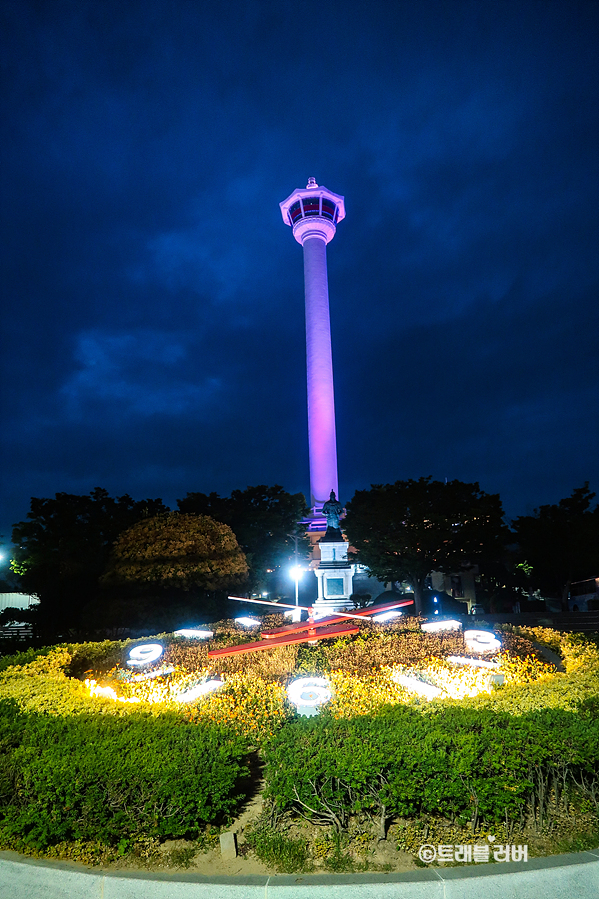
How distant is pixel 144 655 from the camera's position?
1476 cm

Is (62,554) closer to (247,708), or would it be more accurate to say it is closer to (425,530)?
(425,530)

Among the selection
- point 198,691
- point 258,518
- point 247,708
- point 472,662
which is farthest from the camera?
point 258,518

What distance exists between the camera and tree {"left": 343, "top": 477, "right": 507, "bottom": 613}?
1603 inches

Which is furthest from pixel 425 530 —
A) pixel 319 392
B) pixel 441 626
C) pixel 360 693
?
pixel 319 392

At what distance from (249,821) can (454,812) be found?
7.71ft

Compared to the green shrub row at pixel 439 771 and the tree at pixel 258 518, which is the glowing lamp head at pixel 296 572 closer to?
the tree at pixel 258 518

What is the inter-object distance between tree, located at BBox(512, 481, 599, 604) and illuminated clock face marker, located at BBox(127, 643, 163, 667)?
41.1m

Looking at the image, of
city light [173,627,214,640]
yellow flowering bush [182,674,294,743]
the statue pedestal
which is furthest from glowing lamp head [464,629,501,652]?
the statue pedestal


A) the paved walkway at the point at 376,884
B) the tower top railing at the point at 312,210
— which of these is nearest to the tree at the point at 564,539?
the paved walkway at the point at 376,884

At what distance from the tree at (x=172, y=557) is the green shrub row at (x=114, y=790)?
21.6 meters

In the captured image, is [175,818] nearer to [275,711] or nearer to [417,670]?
[275,711]

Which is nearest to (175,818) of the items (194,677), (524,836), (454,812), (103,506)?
(454,812)

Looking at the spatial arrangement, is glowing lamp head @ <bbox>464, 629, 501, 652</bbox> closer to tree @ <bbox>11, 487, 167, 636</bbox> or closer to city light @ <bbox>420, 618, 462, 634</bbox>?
city light @ <bbox>420, 618, 462, 634</bbox>

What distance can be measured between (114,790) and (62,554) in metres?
29.6
